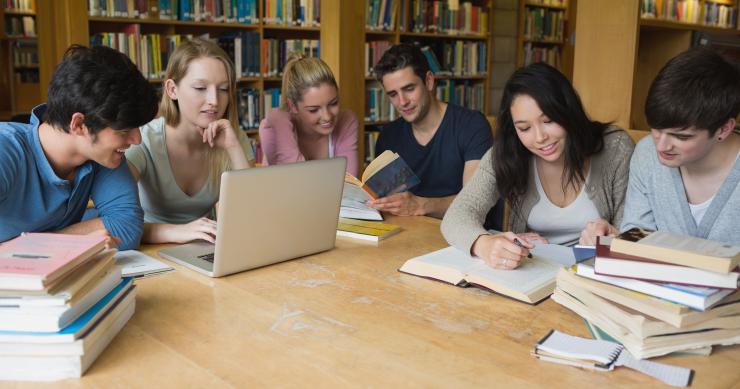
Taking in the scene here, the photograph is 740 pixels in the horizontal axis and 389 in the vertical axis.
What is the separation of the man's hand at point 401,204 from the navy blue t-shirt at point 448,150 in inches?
17.9

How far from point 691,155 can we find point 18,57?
7.67 metres

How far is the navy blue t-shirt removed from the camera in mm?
2543

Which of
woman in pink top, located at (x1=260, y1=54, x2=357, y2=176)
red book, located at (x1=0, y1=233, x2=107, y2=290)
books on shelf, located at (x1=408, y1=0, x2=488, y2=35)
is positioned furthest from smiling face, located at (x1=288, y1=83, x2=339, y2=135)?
books on shelf, located at (x1=408, y1=0, x2=488, y2=35)

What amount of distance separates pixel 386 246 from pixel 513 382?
2.64 feet

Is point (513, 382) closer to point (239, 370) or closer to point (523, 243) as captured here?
point (239, 370)

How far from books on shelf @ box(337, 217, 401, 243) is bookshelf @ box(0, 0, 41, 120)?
5.52m

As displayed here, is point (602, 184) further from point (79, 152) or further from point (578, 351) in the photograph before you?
point (79, 152)

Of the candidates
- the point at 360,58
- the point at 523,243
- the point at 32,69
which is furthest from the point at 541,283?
A: the point at 32,69

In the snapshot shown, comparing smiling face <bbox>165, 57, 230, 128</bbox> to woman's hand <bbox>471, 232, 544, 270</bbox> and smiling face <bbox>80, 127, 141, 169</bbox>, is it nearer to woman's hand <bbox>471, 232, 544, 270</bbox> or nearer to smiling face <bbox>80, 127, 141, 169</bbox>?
smiling face <bbox>80, 127, 141, 169</bbox>

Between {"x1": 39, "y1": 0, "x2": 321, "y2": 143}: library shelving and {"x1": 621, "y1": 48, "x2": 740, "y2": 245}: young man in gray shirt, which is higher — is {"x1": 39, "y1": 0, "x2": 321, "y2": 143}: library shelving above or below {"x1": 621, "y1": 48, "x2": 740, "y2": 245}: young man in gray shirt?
above

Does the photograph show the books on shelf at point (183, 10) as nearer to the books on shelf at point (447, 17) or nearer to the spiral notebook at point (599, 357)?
the books on shelf at point (447, 17)

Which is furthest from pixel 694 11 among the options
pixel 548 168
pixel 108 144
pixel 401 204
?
pixel 108 144

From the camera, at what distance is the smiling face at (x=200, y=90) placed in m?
2.05

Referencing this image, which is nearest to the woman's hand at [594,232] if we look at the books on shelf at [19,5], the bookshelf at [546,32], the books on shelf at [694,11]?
the books on shelf at [694,11]
